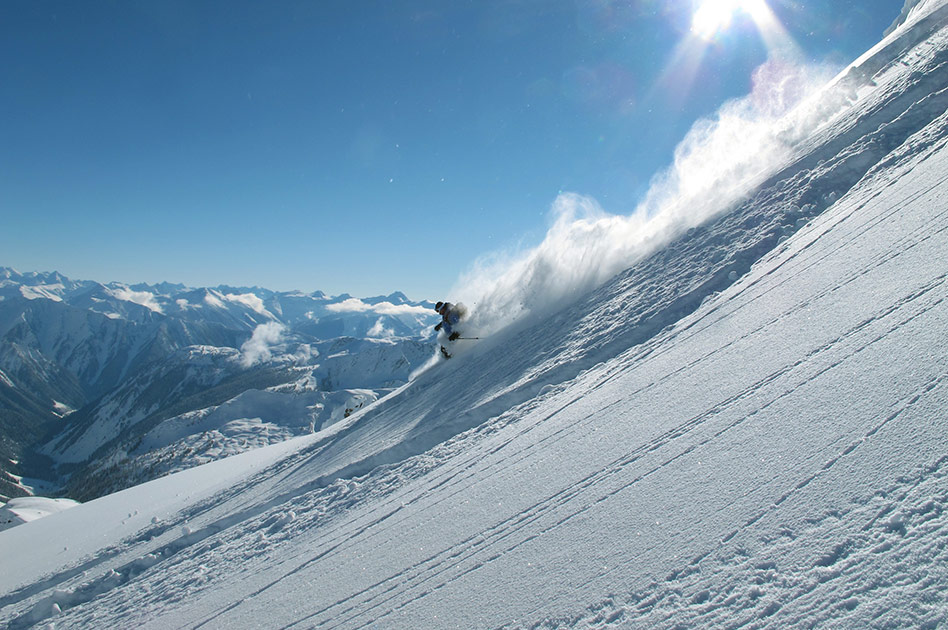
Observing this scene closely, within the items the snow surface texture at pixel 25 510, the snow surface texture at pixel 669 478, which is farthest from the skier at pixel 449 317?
the snow surface texture at pixel 25 510

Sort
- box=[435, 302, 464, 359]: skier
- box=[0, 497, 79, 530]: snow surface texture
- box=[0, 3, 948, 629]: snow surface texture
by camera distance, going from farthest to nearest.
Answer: box=[0, 497, 79, 530]: snow surface texture, box=[435, 302, 464, 359]: skier, box=[0, 3, 948, 629]: snow surface texture

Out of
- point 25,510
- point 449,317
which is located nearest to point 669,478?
point 449,317

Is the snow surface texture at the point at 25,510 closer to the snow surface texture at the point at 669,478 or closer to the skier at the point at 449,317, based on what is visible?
the skier at the point at 449,317

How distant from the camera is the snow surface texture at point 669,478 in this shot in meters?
3.47

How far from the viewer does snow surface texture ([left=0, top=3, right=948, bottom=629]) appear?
347cm

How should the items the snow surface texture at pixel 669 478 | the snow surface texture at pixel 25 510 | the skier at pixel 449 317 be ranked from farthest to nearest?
the snow surface texture at pixel 25 510 < the skier at pixel 449 317 < the snow surface texture at pixel 669 478

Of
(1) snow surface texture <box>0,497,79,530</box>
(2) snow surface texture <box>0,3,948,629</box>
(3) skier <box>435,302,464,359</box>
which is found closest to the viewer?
(2) snow surface texture <box>0,3,948,629</box>

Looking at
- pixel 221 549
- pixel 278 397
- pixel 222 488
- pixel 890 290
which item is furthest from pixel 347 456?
pixel 278 397

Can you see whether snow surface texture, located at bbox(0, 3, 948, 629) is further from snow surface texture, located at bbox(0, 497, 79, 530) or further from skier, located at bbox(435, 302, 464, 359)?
snow surface texture, located at bbox(0, 497, 79, 530)

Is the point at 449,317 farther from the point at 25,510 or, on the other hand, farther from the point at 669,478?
the point at 25,510

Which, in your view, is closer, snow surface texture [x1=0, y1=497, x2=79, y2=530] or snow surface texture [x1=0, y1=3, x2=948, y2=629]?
snow surface texture [x1=0, y1=3, x2=948, y2=629]

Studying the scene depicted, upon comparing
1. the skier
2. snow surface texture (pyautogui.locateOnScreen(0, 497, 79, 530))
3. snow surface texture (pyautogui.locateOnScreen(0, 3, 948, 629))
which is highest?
snow surface texture (pyautogui.locateOnScreen(0, 497, 79, 530))

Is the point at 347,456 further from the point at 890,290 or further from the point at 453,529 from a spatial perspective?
the point at 890,290

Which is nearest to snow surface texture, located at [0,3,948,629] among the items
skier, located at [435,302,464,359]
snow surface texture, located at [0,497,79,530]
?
skier, located at [435,302,464,359]
